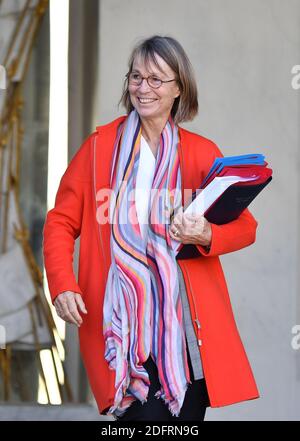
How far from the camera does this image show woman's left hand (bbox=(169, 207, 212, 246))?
357 centimetres

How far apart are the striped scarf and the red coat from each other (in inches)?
2.1

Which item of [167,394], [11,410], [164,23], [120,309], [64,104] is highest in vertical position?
[164,23]

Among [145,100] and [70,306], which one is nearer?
[70,306]

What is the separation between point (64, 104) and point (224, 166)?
2.39 meters

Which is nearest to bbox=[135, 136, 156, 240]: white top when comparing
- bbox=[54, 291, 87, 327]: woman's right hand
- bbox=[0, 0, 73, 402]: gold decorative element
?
bbox=[54, 291, 87, 327]: woman's right hand

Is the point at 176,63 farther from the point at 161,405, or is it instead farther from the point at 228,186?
the point at 161,405

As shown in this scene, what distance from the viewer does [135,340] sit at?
11.7 feet

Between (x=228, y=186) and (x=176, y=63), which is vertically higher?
(x=176, y=63)

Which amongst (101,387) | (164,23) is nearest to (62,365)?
(164,23)

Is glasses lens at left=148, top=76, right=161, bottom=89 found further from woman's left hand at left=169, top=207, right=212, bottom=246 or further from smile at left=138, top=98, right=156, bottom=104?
woman's left hand at left=169, top=207, right=212, bottom=246

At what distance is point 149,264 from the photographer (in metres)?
3.65

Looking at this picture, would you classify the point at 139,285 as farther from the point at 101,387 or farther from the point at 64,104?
the point at 64,104

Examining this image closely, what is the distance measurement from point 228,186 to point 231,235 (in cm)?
22

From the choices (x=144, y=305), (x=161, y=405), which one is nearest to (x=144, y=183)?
(x=144, y=305)
